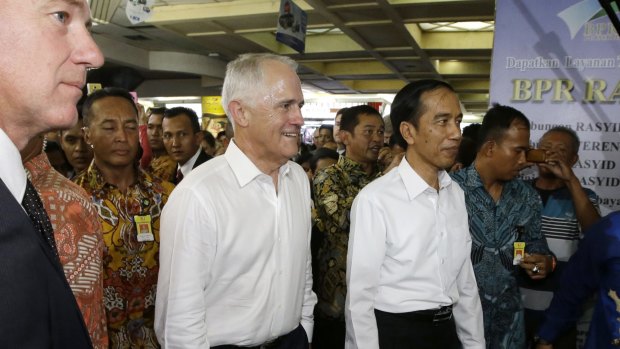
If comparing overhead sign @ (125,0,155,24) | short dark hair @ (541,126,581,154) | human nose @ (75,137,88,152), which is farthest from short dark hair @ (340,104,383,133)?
human nose @ (75,137,88,152)

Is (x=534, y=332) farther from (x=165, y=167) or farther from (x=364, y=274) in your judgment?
(x=165, y=167)

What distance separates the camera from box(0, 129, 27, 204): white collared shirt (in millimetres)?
620

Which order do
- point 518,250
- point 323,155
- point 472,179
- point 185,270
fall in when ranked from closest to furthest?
point 185,270
point 518,250
point 472,179
point 323,155

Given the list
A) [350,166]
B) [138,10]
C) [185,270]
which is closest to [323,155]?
[350,166]

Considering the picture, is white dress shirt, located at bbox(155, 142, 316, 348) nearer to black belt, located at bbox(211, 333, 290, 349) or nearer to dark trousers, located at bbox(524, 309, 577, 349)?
black belt, located at bbox(211, 333, 290, 349)

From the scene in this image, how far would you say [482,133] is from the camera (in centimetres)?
236

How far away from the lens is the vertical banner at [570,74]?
270 cm

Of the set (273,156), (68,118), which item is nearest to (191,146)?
(273,156)

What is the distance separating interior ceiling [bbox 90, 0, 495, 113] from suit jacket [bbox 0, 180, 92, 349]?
180 inches

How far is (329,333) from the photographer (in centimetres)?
280

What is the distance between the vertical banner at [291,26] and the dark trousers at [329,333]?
8.88 feet

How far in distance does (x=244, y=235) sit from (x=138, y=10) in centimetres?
268

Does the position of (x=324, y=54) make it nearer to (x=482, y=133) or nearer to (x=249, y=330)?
(x=482, y=133)

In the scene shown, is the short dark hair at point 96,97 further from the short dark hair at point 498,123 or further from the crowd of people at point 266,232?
the short dark hair at point 498,123
